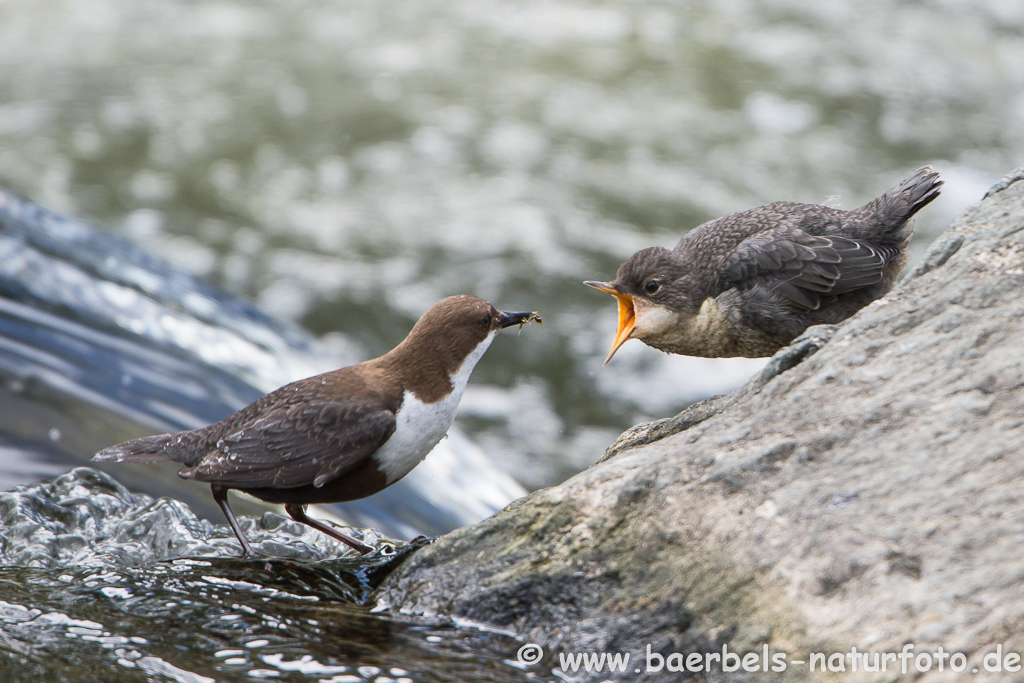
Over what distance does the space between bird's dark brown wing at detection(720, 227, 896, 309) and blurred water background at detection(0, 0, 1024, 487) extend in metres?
3.27

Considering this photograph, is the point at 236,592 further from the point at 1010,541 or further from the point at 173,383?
the point at 173,383

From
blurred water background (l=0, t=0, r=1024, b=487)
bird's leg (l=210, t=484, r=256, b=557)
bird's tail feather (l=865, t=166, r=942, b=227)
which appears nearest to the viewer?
bird's leg (l=210, t=484, r=256, b=557)

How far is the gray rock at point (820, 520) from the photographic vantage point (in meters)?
1.91

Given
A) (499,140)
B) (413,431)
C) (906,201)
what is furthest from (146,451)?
(499,140)

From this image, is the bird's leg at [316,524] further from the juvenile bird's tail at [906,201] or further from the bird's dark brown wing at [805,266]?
the juvenile bird's tail at [906,201]

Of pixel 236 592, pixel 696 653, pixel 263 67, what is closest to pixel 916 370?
pixel 696 653

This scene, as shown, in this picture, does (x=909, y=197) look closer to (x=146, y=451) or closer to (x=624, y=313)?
(x=624, y=313)

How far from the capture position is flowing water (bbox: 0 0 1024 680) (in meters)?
7.54

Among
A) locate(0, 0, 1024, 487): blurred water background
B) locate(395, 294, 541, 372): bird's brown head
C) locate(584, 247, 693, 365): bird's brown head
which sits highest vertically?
locate(0, 0, 1024, 487): blurred water background

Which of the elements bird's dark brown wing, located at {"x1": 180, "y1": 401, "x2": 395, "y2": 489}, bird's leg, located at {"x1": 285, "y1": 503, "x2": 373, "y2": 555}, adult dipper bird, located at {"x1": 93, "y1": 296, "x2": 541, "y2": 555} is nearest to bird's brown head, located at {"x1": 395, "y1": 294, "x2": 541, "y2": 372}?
adult dipper bird, located at {"x1": 93, "y1": 296, "x2": 541, "y2": 555}

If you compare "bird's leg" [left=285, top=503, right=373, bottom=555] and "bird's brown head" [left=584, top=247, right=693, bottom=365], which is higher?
"bird's brown head" [left=584, top=247, right=693, bottom=365]

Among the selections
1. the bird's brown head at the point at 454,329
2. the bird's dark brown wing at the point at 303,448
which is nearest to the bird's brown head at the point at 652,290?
the bird's brown head at the point at 454,329

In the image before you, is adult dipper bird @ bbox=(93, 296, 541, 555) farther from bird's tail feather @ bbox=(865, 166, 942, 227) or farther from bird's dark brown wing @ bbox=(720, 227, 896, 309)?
bird's tail feather @ bbox=(865, 166, 942, 227)

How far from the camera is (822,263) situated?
313 centimetres
